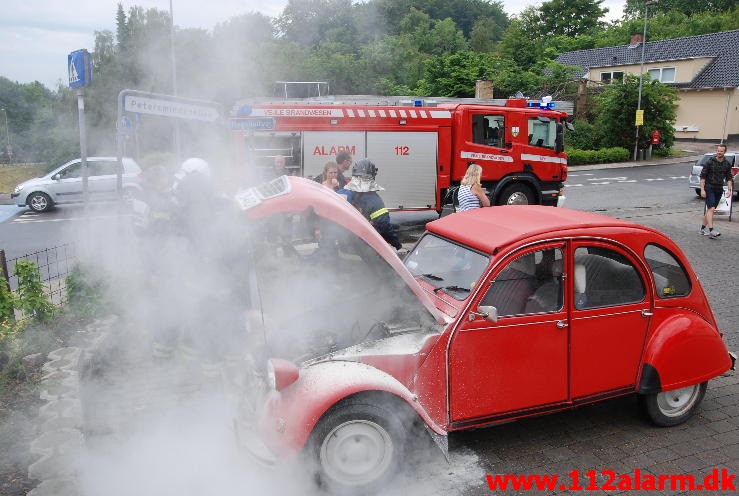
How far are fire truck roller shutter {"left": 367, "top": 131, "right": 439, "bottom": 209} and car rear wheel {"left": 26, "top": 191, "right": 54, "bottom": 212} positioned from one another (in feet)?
31.9

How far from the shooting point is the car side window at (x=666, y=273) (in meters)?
4.13

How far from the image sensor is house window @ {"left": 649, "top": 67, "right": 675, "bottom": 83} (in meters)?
35.3

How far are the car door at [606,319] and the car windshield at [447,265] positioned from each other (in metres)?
0.70

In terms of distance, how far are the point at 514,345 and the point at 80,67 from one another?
4424 mm

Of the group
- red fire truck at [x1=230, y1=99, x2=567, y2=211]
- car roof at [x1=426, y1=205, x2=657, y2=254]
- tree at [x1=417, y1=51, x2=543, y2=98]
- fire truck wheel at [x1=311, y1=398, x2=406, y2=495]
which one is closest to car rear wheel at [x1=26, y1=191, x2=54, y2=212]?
red fire truck at [x1=230, y1=99, x2=567, y2=211]

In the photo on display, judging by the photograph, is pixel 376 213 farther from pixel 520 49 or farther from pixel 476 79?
pixel 520 49

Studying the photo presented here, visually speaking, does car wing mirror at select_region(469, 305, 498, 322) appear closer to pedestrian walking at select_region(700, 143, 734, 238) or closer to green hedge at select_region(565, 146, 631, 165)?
pedestrian walking at select_region(700, 143, 734, 238)

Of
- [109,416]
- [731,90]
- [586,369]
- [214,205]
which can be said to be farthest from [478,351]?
[731,90]

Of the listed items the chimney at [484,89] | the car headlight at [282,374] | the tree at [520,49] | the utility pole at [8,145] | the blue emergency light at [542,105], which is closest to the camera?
the car headlight at [282,374]

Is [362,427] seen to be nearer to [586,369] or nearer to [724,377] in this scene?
[586,369]

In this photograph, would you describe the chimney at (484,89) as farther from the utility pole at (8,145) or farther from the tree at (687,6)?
the tree at (687,6)

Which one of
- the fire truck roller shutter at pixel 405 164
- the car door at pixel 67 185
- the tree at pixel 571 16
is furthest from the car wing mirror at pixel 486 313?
the tree at pixel 571 16

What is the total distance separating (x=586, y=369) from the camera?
3953 mm

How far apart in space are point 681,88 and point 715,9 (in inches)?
1306
